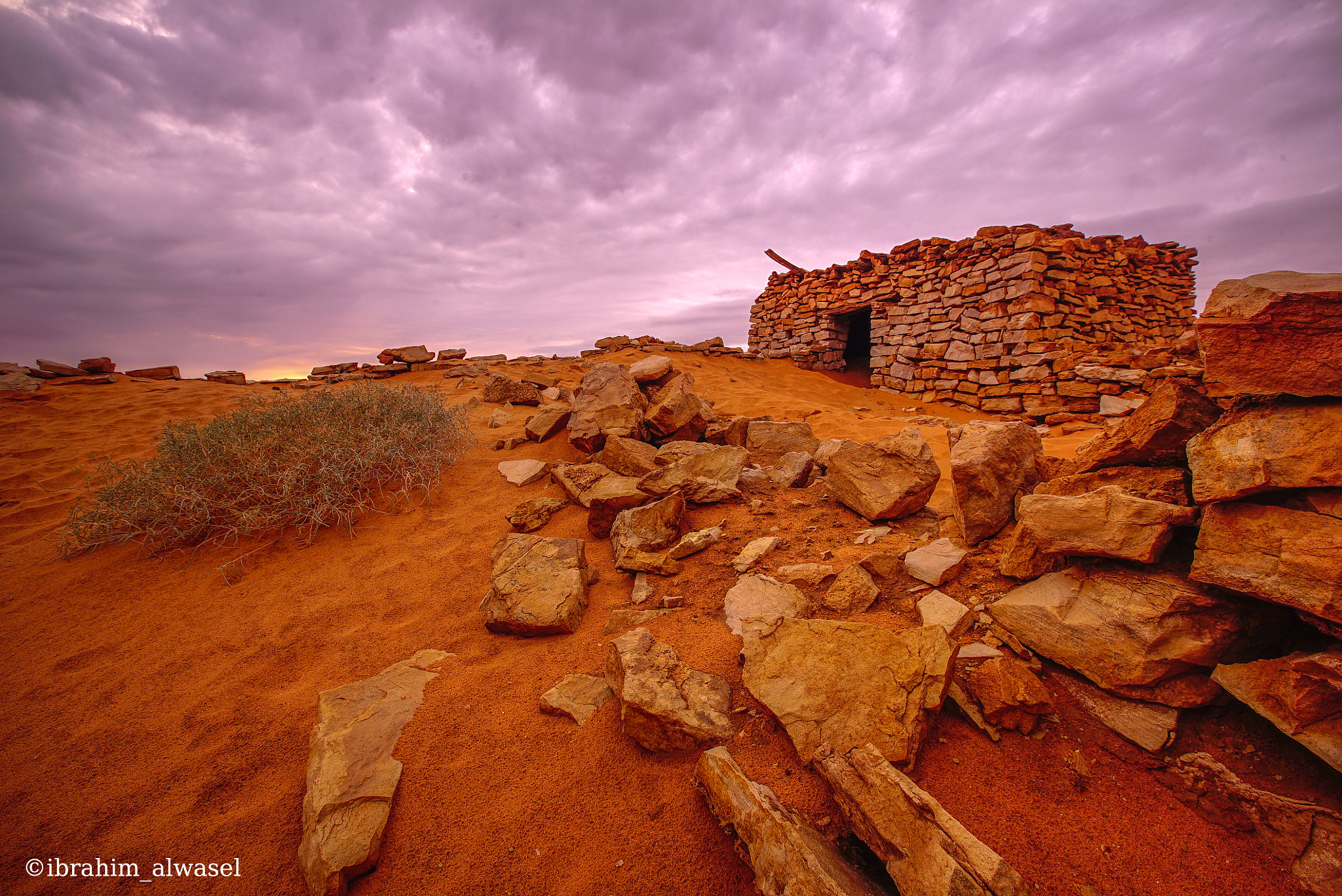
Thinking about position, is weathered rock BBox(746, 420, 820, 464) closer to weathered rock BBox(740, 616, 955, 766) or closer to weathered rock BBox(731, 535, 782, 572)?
weathered rock BBox(731, 535, 782, 572)

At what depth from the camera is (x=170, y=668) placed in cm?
236

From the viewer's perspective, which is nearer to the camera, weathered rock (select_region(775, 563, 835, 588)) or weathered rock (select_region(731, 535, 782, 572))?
weathered rock (select_region(775, 563, 835, 588))

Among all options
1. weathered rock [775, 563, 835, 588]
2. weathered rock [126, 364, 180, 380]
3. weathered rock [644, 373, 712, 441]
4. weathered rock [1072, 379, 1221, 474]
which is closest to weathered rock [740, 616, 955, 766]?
weathered rock [775, 563, 835, 588]

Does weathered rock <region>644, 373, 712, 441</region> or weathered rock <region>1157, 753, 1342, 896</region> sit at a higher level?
weathered rock <region>644, 373, 712, 441</region>

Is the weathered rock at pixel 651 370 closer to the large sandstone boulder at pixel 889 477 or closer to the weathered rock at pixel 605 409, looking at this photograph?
the weathered rock at pixel 605 409

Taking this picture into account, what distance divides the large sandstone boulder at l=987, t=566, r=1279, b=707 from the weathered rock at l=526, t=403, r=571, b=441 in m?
4.40

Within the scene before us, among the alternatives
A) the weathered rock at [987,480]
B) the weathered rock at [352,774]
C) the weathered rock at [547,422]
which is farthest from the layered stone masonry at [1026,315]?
the weathered rock at [352,774]

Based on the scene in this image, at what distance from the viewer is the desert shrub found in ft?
11.1

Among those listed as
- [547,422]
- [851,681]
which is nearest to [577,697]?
[851,681]

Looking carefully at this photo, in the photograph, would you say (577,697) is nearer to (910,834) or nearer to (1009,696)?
(910,834)

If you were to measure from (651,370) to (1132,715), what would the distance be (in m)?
4.54

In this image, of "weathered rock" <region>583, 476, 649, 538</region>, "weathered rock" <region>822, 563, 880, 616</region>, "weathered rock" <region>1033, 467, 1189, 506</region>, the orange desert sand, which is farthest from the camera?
"weathered rock" <region>583, 476, 649, 538</region>

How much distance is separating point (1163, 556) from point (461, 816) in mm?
2665

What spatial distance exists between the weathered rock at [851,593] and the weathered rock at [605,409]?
2495mm
